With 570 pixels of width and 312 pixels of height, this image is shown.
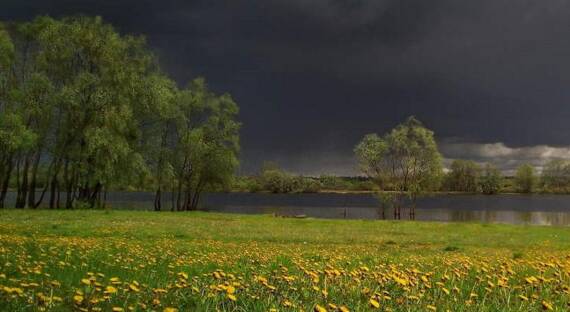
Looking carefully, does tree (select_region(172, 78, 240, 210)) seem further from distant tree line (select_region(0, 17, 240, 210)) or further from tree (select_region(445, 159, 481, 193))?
tree (select_region(445, 159, 481, 193))

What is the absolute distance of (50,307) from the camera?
499 centimetres

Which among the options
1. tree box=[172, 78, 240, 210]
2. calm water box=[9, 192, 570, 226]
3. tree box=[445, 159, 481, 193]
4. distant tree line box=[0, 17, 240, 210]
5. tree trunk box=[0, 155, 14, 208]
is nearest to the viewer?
distant tree line box=[0, 17, 240, 210]

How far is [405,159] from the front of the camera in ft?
246

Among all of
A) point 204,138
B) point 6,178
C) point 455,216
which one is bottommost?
point 455,216

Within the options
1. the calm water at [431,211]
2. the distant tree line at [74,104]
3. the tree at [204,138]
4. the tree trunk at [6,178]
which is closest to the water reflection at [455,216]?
the calm water at [431,211]

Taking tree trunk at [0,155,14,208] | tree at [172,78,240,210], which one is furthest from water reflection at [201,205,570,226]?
tree trunk at [0,155,14,208]

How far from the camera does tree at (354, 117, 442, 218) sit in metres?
72.9

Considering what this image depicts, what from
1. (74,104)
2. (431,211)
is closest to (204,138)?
(74,104)

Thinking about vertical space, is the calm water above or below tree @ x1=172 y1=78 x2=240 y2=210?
below

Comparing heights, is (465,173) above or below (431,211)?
above

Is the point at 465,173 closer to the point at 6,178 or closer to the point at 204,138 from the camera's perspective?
the point at 204,138

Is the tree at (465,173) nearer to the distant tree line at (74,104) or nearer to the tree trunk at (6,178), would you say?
the distant tree line at (74,104)

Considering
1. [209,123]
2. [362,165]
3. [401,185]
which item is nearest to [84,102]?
[209,123]

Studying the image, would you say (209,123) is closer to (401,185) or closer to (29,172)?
(29,172)
